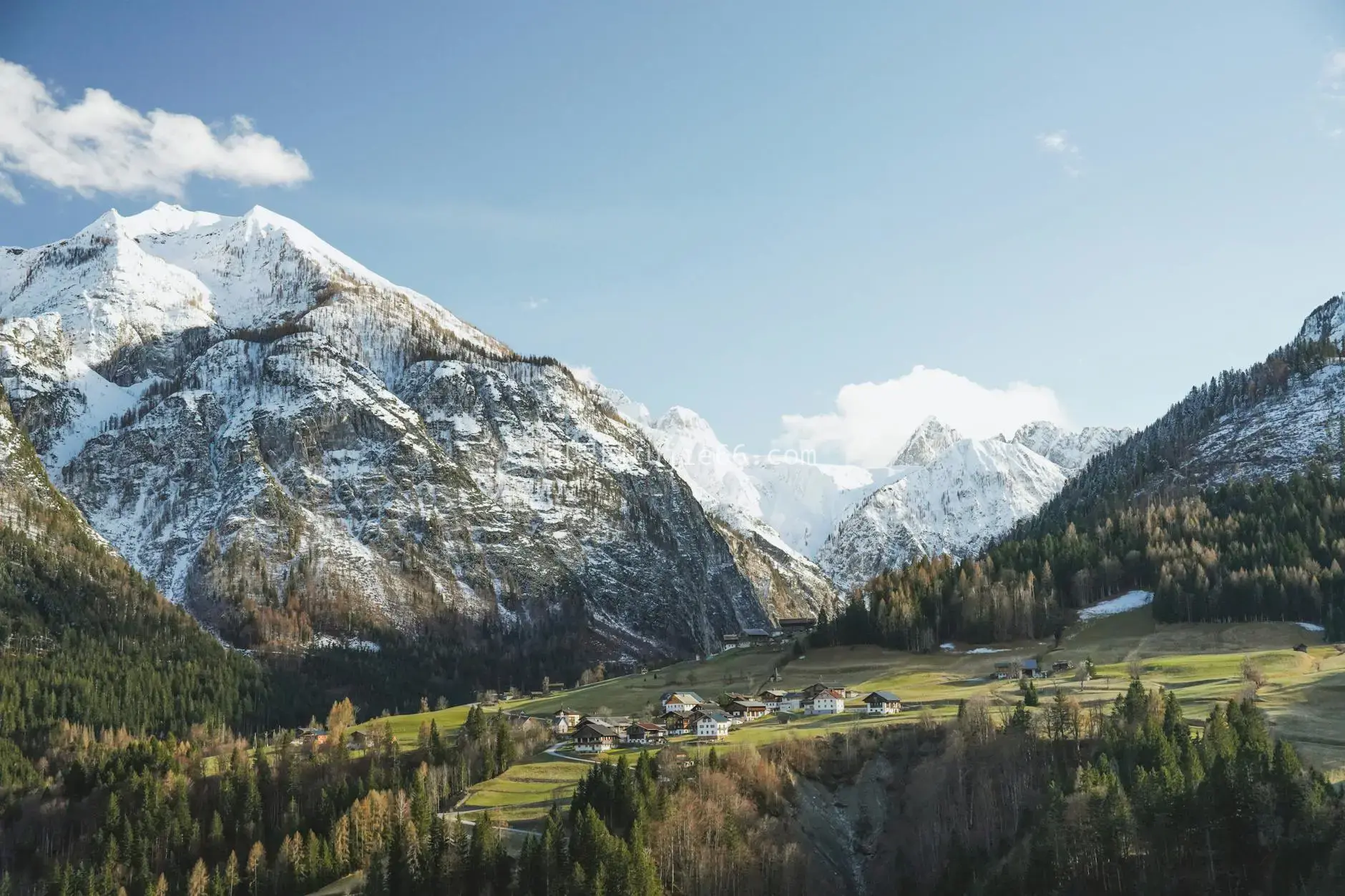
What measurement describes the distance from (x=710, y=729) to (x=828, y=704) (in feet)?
66.0

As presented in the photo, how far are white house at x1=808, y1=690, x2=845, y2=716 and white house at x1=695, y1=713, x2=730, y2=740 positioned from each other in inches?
628

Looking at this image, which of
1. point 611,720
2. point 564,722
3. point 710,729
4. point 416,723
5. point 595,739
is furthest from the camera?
point 416,723

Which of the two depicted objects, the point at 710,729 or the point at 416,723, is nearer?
the point at 710,729

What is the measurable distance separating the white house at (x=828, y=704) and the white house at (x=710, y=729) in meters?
16.0

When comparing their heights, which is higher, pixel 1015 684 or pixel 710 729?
pixel 1015 684

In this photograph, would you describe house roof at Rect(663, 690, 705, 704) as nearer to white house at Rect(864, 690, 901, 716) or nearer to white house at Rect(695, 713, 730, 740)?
white house at Rect(695, 713, 730, 740)

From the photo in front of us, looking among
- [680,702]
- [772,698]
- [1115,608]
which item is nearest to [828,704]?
[772,698]

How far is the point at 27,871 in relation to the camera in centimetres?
13238

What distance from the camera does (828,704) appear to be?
147250 mm

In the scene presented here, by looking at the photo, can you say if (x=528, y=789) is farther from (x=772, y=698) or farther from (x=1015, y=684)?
(x=1015, y=684)

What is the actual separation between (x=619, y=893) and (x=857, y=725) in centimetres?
4555

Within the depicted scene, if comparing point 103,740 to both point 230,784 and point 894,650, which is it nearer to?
point 230,784


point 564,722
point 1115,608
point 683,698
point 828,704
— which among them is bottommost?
point 828,704

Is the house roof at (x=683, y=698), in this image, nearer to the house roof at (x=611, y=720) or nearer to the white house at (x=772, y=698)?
the house roof at (x=611, y=720)
